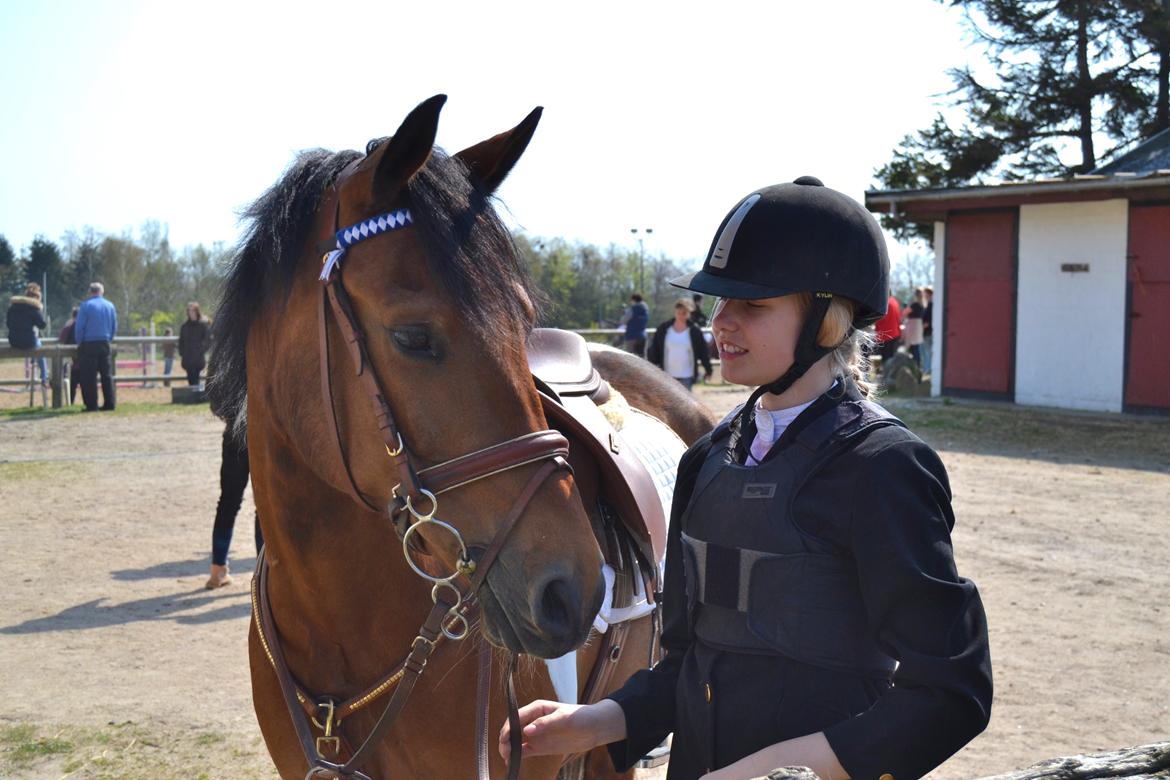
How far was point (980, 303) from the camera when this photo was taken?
15.6 meters

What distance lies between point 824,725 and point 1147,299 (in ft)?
47.3

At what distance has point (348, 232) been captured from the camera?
6.69ft

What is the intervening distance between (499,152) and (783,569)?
126 centimetres

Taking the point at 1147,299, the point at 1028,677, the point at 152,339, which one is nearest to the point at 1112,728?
the point at 1028,677

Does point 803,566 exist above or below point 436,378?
below

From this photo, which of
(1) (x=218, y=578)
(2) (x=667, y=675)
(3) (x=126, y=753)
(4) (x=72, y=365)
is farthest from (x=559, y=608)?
(4) (x=72, y=365)

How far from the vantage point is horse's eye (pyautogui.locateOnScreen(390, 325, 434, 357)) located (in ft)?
6.28

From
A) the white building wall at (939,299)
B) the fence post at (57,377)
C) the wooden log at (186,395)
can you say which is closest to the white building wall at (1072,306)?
the white building wall at (939,299)

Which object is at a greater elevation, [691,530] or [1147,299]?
[1147,299]

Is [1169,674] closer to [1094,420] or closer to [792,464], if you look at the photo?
[792,464]

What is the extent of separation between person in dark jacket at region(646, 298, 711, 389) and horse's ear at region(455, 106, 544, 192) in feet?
28.7

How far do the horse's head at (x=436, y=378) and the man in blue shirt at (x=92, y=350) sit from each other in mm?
14476

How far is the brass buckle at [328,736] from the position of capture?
2.27 meters

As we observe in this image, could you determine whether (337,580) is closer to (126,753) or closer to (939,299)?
(126,753)
